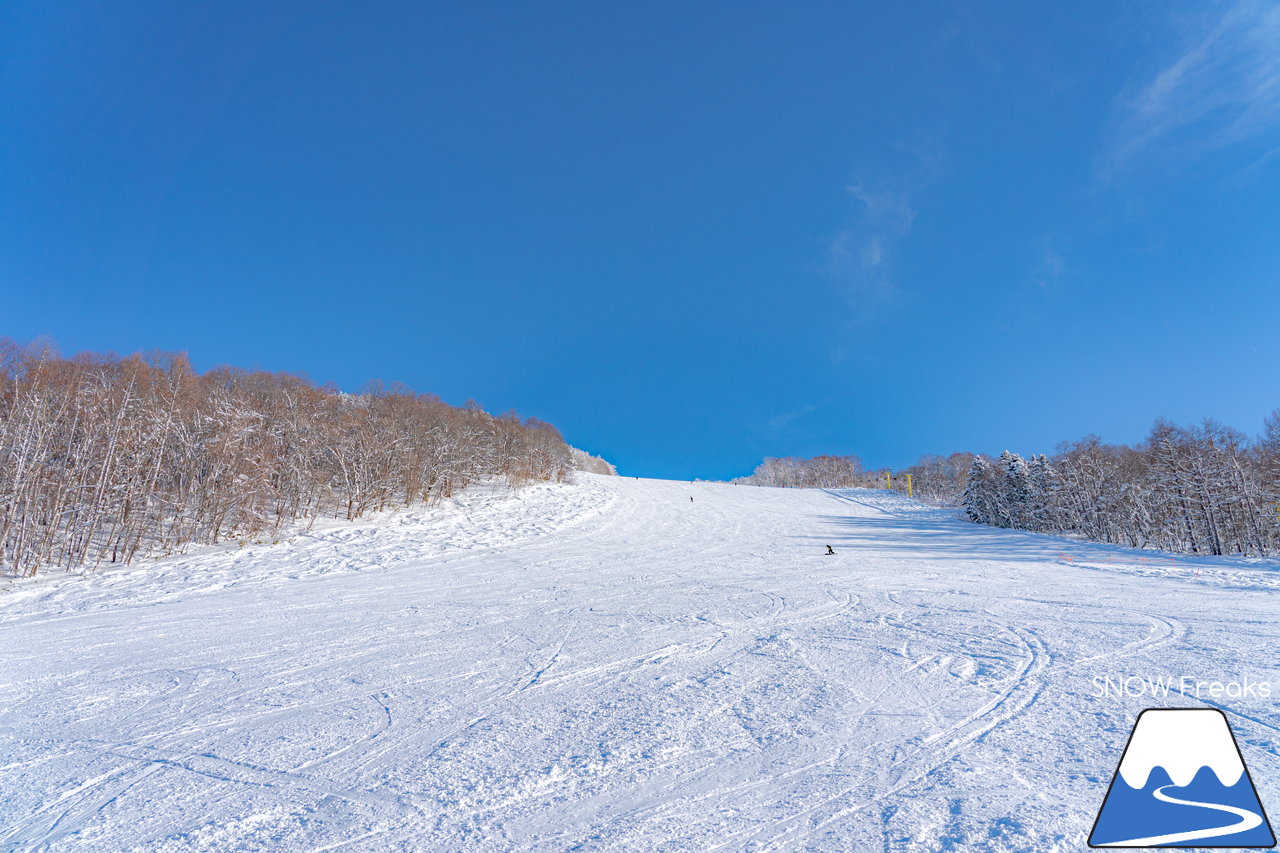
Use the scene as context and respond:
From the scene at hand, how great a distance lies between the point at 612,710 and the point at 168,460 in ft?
56.0

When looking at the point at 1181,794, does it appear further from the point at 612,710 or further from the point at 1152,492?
the point at 1152,492

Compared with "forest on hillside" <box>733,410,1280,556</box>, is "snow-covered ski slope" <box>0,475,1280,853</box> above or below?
below

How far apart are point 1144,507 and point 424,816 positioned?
3206 centimetres

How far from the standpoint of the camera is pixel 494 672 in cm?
466

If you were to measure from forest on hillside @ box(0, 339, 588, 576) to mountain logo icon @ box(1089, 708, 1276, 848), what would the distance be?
18373mm

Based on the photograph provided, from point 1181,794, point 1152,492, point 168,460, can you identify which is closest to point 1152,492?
point 1152,492

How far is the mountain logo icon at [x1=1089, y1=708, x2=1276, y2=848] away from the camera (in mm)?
2043

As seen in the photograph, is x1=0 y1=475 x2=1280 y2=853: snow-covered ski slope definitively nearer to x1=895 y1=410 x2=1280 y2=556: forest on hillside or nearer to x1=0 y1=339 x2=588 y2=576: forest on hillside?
x1=0 y1=339 x2=588 y2=576: forest on hillside

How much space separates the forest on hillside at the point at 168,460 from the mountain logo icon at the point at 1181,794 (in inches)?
723

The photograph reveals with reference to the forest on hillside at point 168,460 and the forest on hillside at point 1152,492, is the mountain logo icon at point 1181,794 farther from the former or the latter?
the forest on hillside at point 1152,492

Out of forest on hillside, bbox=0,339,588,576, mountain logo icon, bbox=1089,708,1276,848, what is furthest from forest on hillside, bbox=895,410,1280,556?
forest on hillside, bbox=0,339,588,576

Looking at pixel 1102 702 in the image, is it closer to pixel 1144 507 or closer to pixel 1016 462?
pixel 1144 507

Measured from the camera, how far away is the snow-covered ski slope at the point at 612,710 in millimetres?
2395

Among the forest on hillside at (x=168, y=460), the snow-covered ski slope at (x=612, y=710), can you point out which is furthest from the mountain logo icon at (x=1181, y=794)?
the forest on hillside at (x=168, y=460)
